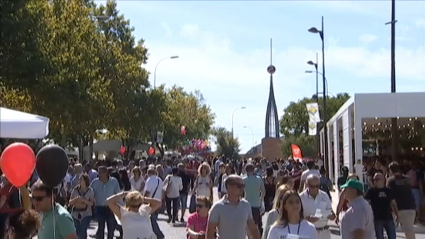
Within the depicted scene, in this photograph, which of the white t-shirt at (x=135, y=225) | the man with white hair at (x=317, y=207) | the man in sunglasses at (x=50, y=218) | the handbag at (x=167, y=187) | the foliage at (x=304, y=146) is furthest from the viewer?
the foliage at (x=304, y=146)

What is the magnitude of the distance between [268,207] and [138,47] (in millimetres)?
33280

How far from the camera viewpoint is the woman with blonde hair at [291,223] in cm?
717

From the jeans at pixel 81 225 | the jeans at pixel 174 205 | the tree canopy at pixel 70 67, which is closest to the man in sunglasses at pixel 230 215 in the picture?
the jeans at pixel 81 225

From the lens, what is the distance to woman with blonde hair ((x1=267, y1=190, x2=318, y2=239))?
717 centimetres

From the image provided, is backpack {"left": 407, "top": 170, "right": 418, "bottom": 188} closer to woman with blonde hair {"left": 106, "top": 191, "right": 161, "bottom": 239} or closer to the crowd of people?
the crowd of people

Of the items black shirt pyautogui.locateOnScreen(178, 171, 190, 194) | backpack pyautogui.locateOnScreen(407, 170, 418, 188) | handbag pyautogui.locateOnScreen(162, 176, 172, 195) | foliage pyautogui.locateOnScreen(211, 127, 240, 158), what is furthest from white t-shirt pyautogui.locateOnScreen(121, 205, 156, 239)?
foliage pyautogui.locateOnScreen(211, 127, 240, 158)

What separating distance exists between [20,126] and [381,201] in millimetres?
7838

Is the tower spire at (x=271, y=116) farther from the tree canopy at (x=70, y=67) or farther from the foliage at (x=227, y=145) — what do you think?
the tree canopy at (x=70, y=67)

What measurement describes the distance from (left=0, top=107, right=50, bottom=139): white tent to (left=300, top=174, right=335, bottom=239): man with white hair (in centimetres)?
390

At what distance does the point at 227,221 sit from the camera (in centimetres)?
856

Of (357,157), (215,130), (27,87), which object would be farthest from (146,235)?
(215,130)

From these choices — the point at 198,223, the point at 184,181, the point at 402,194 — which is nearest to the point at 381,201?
the point at 402,194

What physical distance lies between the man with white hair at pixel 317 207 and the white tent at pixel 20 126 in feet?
12.8

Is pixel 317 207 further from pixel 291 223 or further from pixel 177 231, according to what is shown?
pixel 177 231
